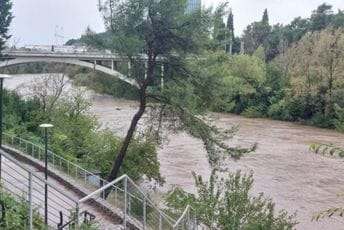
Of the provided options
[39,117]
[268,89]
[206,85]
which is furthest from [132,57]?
[268,89]

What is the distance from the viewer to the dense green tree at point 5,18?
1305 inches

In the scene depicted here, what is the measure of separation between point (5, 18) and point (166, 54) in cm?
2232

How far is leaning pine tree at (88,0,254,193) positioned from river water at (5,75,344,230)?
4.12ft

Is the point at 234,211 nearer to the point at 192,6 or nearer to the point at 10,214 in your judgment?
the point at 10,214

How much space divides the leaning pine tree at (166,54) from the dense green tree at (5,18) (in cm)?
1976

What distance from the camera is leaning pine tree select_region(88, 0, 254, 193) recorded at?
14805mm

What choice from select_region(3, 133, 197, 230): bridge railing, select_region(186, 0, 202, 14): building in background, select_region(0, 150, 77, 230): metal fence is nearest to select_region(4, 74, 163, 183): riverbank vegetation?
select_region(3, 133, 197, 230): bridge railing

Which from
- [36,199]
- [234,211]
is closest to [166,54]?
[234,211]

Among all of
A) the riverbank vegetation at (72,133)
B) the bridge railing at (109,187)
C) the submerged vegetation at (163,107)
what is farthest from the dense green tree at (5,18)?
the bridge railing at (109,187)

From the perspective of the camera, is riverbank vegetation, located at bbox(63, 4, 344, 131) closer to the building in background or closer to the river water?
the river water

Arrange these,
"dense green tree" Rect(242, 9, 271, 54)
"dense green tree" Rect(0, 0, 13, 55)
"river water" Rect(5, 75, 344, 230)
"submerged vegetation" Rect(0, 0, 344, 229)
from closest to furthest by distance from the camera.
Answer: "submerged vegetation" Rect(0, 0, 344, 229), "river water" Rect(5, 75, 344, 230), "dense green tree" Rect(0, 0, 13, 55), "dense green tree" Rect(242, 9, 271, 54)

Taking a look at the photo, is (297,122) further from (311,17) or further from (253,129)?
(311,17)

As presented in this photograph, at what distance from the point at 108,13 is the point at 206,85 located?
3.85 meters

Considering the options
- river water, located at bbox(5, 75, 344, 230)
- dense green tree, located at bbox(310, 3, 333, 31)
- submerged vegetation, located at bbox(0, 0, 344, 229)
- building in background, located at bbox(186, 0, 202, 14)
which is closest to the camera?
submerged vegetation, located at bbox(0, 0, 344, 229)
